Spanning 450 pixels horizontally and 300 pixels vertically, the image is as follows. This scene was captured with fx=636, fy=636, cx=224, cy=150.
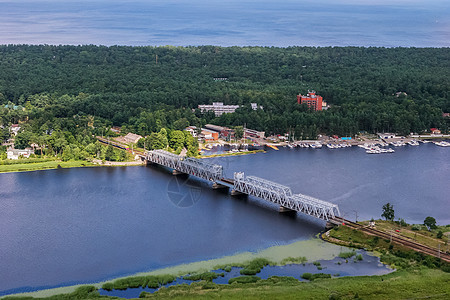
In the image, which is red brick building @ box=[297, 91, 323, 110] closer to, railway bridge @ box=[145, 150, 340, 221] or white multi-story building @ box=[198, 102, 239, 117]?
white multi-story building @ box=[198, 102, 239, 117]

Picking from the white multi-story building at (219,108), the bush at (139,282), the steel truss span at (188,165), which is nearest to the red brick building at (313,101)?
the white multi-story building at (219,108)

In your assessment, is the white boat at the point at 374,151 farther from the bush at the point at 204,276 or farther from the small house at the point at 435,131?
the bush at the point at 204,276

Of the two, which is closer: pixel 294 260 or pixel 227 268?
pixel 227 268

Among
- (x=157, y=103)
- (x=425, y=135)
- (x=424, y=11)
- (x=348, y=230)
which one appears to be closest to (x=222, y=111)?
(x=157, y=103)

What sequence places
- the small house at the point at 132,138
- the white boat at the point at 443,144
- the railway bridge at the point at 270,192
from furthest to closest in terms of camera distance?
1. the white boat at the point at 443,144
2. the small house at the point at 132,138
3. the railway bridge at the point at 270,192

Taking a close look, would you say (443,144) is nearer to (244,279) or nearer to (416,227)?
(416,227)

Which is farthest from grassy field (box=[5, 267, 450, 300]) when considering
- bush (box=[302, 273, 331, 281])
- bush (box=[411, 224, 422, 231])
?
bush (box=[411, 224, 422, 231])

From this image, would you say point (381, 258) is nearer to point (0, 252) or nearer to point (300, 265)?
point (300, 265)

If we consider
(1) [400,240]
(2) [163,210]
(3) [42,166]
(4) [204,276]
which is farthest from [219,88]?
(4) [204,276]
